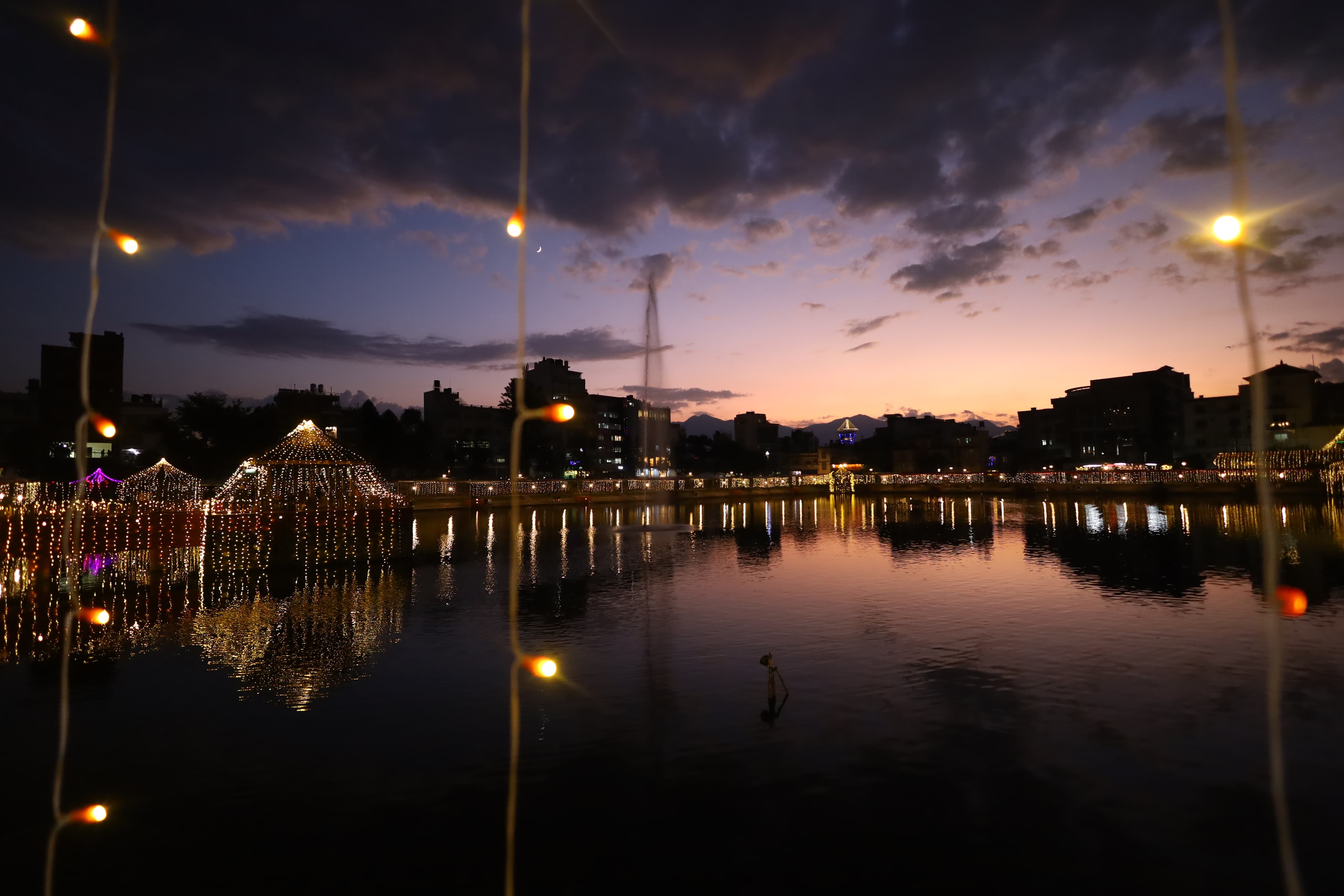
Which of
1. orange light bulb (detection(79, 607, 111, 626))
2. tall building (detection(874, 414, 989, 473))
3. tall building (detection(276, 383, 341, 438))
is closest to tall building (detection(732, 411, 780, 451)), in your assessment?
tall building (detection(874, 414, 989, 473))

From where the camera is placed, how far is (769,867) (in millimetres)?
5367

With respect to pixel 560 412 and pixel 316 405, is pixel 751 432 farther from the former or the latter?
pixel 560 412

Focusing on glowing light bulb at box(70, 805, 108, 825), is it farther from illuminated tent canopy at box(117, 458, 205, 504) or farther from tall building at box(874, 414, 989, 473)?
tall building at box(874, 414, 989, 473)

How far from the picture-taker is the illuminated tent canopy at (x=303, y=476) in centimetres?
2164

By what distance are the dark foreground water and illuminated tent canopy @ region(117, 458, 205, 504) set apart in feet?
54.7

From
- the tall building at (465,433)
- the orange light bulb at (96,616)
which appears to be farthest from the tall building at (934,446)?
the orange light bulb at (96,616)

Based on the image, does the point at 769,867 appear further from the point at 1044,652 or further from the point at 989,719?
the point at 1044,652

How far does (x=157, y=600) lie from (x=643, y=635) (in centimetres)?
1112

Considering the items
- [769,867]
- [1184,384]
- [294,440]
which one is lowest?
[769,867]

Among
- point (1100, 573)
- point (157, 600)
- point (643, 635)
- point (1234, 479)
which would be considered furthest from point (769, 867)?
point (1234, 479)

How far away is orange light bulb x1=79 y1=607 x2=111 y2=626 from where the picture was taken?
13203 millimetres

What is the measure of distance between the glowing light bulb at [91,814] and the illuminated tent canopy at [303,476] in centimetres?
1555

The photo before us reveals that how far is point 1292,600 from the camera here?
14.5 m

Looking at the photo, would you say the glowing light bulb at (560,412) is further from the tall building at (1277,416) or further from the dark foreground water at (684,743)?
the tall building at (1277,416)
